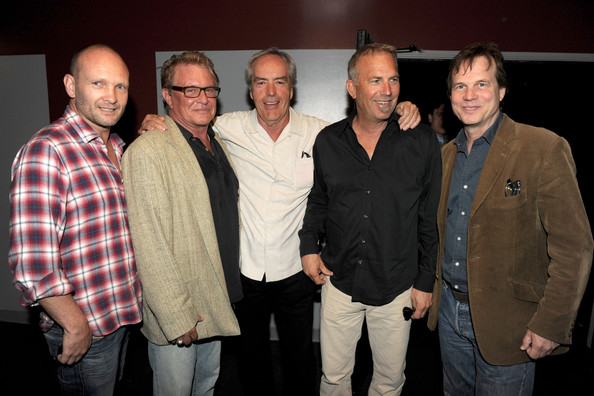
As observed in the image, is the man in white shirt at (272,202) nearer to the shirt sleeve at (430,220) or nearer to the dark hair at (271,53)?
the dark hair at (271,53)

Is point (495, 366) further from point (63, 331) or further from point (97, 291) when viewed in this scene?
point (63, 331)

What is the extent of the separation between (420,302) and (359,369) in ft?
4.63

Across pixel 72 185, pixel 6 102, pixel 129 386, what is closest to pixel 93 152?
pixel 72 185

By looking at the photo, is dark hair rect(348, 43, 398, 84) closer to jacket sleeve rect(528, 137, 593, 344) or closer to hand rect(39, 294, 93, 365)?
jacket sleeve rect(528, 137, 593, 344)

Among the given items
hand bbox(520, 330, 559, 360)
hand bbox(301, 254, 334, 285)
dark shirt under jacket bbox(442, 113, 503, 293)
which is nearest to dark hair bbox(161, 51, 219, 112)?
hand bbox(301, 254, 334, 285)

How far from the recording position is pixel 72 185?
1.51 meters

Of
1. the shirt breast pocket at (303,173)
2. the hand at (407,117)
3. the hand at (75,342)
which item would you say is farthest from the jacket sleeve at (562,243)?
the hand at (75,342)

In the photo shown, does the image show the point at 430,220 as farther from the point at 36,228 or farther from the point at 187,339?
the point at 36,228

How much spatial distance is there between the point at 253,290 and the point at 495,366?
145cm

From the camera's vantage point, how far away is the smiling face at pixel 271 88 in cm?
220

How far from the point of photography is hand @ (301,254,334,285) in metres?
2.16

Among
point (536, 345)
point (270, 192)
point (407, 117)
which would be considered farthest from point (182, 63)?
point (536, 345)

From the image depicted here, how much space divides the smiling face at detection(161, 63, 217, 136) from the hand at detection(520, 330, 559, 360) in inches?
80.0

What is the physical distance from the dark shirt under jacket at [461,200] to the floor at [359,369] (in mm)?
1508
